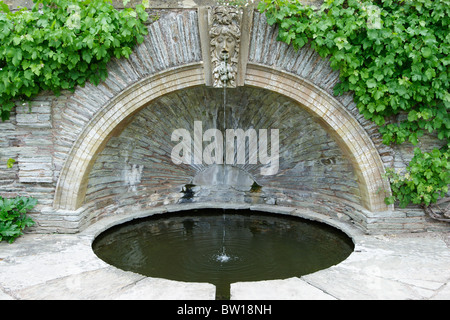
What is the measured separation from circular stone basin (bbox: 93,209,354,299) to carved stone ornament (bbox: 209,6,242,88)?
1.67 meters

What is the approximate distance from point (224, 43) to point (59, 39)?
1.59m

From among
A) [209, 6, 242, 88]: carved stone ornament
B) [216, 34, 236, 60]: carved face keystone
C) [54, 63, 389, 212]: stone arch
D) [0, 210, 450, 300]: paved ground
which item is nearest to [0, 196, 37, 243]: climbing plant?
[0, 210, 450, 300]: paved ground

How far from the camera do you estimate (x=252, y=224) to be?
197 inches

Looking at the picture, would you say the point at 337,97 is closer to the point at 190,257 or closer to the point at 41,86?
the point at 190,257

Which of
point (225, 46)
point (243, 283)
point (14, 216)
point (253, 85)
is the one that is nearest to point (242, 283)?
point (243, 283)

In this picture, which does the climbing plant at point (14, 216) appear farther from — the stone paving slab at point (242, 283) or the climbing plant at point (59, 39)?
the climbing plant at point (59, 39)

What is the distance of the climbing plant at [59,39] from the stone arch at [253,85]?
0.43 metres

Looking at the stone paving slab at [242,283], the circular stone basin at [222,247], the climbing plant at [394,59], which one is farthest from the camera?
the climbing plant at [394,59]

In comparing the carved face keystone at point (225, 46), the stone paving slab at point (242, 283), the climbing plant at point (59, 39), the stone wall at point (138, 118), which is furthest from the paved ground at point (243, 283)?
the carved face keystone at point (225, 46)

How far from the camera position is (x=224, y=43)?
157 inches

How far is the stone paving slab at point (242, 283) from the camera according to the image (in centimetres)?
281

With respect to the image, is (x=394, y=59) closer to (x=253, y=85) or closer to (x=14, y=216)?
(x=253, y=85)

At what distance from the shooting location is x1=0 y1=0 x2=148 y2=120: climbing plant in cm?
386

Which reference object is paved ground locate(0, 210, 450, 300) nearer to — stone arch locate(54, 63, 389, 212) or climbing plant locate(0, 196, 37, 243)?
climbing plant locate(0, 196, 37, 243)
